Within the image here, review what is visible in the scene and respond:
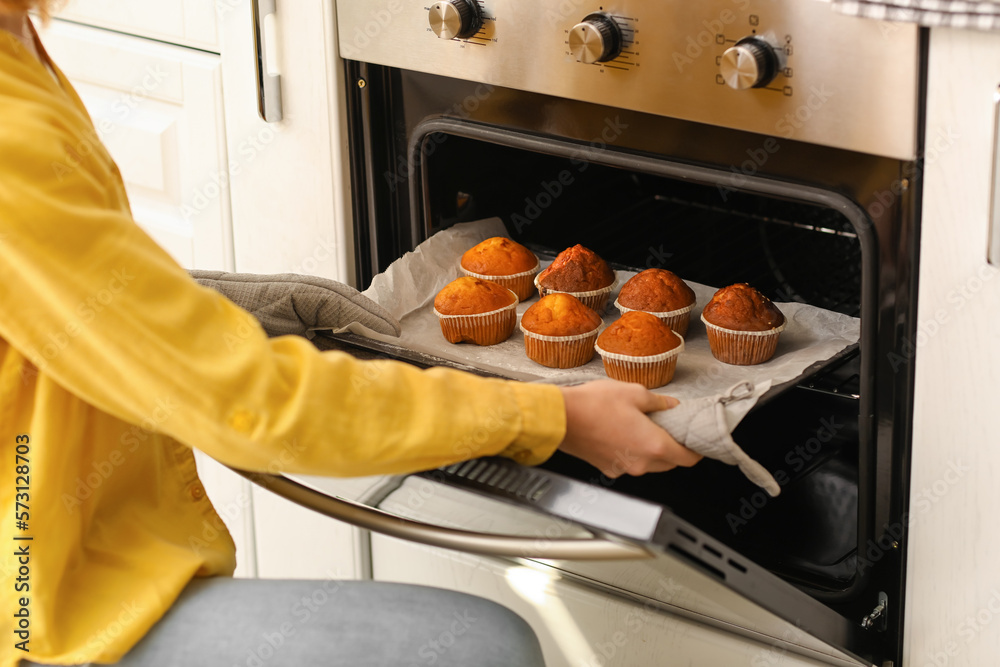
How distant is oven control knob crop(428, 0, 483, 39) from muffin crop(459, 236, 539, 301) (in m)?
0.27

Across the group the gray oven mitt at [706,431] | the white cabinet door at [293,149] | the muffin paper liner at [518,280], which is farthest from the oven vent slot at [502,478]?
the white cabinet door at [293,149]

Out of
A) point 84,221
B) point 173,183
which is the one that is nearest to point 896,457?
point 84,221

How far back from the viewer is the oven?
93 cm

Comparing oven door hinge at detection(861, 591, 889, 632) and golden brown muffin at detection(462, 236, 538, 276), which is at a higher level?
golden brown muffin at detection(462, 236, 538, 276)

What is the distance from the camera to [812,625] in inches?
36.7

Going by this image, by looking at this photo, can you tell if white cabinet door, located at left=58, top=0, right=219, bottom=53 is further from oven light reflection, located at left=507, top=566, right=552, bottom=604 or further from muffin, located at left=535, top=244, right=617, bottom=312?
oven light reflection, located at left=507, top=566, right=552, bottom=604

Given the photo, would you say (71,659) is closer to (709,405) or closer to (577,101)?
(709,405)

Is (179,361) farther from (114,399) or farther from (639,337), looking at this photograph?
(639,337)

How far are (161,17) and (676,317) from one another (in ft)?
2.59

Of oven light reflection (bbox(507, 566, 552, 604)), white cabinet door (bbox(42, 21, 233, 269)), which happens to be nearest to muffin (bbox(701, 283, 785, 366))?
oven light reflection (bbox(507, 566, 552, 604))

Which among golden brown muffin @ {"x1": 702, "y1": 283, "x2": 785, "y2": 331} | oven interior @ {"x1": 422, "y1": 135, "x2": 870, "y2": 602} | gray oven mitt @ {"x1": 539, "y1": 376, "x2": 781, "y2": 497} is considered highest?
gray oven mitt @ {"x1": 539, "y1": 376, "x2": 781, "y2": 497}

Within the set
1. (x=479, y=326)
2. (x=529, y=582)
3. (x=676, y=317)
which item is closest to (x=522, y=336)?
(x=479, y=326)

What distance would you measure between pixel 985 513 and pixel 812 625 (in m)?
0.20

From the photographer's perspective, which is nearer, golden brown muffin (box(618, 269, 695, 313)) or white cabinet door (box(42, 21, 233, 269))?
golden brown muffin (box(618, 269, 695, 313))
